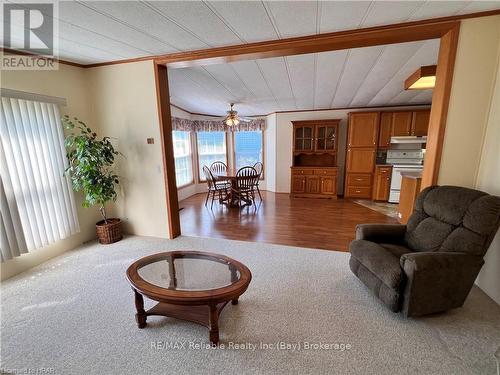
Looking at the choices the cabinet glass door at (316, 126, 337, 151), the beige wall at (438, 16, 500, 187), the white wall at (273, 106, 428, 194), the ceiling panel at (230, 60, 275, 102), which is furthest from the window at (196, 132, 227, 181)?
the beige wall at (438, 16, 500, 187)

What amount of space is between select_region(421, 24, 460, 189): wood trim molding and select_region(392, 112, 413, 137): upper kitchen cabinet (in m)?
3.38

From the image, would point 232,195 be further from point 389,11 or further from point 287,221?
point 389,11

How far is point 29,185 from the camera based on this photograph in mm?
2475

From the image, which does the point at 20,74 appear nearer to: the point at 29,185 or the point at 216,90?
the point at 29,185

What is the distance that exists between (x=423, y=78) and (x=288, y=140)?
3871 millimetres

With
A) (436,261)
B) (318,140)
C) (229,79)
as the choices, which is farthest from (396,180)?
(229,79)

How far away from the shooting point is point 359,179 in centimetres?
561

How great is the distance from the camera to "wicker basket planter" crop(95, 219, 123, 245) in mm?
3094

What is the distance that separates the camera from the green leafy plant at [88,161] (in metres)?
2.75

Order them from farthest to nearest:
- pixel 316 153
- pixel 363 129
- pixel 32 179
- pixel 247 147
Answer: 1. pixel 247 147
2. pixel 316 153
3. pixel 363 129
4. pixel 32 179

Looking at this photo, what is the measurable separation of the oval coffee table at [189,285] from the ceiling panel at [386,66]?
2794 mm

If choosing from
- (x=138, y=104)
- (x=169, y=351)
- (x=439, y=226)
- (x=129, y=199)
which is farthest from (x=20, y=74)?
(x=439, y=226)

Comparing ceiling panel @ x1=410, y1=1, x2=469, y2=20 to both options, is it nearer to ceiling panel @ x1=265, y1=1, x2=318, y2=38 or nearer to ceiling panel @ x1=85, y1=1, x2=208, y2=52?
ceiling panel @ x1=265, y1=1, x2=318, y2=38

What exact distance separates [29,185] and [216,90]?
2945 mm
